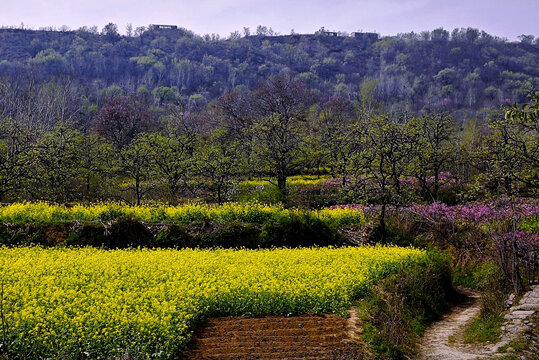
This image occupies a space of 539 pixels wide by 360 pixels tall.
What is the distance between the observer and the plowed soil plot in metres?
8.17

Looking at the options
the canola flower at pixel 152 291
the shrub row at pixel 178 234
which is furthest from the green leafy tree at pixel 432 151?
the canola flower at pixel 152 291

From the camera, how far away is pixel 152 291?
10.4 m

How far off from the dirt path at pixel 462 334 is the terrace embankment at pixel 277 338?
1.91 metres

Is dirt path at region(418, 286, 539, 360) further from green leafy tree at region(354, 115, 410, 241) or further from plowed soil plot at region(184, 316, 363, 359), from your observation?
green leafy tree at region(354, 115, 410, 241)

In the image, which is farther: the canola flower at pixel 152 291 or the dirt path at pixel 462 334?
the dirt path at pixel 462 334

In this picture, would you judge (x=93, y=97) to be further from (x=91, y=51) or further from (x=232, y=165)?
(x=232, y=165)

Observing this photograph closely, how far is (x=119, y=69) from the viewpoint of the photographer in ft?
493

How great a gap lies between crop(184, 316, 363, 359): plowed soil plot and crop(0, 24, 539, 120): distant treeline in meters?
105

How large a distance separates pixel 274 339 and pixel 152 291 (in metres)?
3.19

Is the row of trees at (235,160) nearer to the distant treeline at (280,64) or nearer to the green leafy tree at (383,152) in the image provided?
the green leafy tree at (383,152)

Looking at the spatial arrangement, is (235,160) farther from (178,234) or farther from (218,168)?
(178,234)

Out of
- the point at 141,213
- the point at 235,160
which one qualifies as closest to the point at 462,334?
the point at 141,213

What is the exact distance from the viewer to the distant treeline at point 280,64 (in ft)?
420

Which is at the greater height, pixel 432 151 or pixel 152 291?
pixel 432 151
